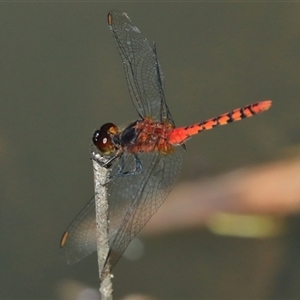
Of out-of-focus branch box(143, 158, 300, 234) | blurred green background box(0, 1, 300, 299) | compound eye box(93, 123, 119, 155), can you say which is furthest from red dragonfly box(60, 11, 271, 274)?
blurred green background box(0, 1, 300, 299)

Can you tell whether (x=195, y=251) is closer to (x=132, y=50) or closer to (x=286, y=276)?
(x=286, y=276)

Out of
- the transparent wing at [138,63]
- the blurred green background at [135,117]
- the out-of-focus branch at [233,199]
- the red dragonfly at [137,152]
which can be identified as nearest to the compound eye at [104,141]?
the red dragonfly at [137,152]

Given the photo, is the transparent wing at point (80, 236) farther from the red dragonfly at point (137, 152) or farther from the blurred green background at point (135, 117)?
the blurred green background at point (135, 117)

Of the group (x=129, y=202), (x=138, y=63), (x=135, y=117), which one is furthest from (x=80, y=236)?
(x=135, y=117)

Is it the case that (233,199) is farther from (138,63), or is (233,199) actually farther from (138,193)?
(138,63)

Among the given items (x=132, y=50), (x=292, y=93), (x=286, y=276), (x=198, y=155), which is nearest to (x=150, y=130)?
(x=132, y=50)
